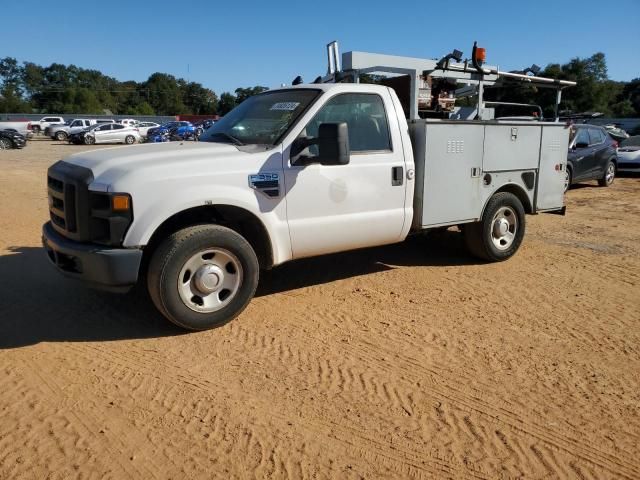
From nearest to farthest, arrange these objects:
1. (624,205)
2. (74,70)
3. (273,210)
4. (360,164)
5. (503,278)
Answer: (273,210) < (360,164) < (503,278) < (624,205) < (74,70)

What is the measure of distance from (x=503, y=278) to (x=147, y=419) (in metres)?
4.18

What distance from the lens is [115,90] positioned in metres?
103

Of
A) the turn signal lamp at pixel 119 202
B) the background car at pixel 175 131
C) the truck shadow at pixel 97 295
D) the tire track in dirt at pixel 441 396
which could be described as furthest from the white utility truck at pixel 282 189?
the background car at pixel 175 131

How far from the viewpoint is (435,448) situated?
2869 mm

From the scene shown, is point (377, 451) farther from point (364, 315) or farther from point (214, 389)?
point (364, 315)

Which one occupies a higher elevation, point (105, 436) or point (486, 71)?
point (486, 71)

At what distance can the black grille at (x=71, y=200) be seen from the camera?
3.94 metres

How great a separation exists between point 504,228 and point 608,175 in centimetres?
1023

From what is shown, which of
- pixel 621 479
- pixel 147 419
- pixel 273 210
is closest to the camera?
pixel 621 479

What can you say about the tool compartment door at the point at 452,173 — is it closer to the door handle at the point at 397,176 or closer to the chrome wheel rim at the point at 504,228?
the door handle at the point at 397,176

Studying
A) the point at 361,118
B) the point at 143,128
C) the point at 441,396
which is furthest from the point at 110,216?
the point at 143,128

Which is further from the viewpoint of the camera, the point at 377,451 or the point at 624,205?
the point at 624,205

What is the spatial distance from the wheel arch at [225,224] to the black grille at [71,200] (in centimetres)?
52

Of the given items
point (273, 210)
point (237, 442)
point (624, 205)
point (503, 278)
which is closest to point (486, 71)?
point (503, 278)
